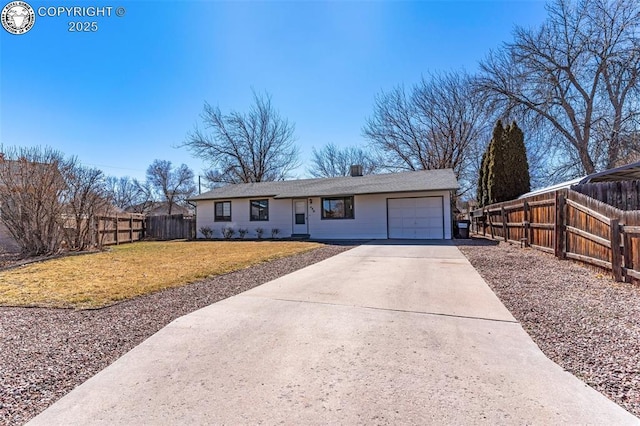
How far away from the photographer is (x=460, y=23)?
42.3ft

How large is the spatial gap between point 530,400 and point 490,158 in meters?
Answer: 17.1

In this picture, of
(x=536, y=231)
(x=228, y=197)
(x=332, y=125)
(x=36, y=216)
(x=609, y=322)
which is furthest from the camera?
(x=332, y=125)

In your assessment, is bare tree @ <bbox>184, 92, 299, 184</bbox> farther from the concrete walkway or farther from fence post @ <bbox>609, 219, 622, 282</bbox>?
fence post @ <bbox>609, 219, 622, 282</bbox>

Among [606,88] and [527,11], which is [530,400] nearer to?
[527,11]

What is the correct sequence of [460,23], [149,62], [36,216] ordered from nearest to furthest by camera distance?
1. [36,216]
2. [149,62]
3. [460,23]

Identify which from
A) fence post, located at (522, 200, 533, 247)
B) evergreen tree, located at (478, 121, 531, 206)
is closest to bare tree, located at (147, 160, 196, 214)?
evergreen tree, located at (478, 121, 531, 206)

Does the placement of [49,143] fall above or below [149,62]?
below

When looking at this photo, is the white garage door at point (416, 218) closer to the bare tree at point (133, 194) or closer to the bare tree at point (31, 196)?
the bare tree at point (31, 196)

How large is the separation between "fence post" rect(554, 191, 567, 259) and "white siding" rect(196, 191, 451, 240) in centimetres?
702

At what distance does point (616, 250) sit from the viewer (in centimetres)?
530

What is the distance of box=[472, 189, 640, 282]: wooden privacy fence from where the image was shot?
5.12 m

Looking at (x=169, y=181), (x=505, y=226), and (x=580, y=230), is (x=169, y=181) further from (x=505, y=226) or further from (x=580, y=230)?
(x=580, y=230)

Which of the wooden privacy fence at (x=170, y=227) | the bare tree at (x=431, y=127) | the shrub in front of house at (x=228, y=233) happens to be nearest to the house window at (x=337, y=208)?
the shrub in front of house at (x=228, y=233)

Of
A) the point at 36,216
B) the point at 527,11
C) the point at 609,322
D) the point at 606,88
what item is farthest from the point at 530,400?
the point at 606,88
